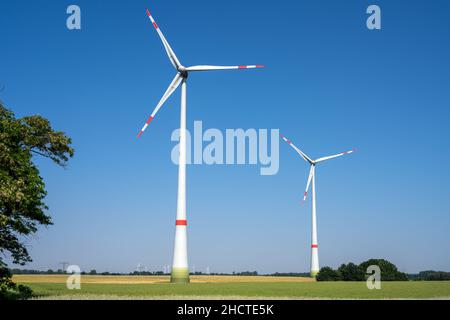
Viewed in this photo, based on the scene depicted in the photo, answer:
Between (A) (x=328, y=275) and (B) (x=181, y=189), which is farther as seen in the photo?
(A) (x=328, y=275)

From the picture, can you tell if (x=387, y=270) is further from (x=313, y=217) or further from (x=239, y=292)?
(x=239, y=292)

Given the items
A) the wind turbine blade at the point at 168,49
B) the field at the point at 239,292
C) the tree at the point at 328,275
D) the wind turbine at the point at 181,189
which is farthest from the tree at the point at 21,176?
the tree at the point at 328,275

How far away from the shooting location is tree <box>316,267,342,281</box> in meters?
116

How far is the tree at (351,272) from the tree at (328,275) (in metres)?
0.96

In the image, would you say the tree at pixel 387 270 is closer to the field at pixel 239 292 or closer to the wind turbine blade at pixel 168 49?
the field at pixel 239 292

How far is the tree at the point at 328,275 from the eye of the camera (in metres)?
116

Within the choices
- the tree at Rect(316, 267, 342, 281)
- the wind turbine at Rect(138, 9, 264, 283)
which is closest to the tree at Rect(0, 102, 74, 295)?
the wind turbine at Rect(138, 9, 264, 283)

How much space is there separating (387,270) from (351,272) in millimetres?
14634

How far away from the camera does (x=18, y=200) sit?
146 ft

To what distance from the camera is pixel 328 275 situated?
11694cm

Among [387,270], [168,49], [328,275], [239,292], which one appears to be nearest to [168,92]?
[168,49]

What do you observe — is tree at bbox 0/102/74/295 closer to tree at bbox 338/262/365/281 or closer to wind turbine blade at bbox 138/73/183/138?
wind turbine blade at bbox 138/73/183/138
